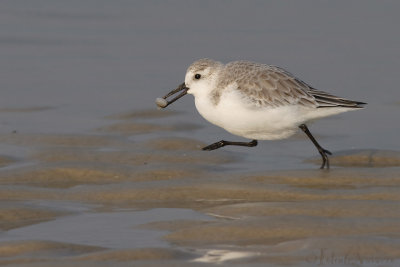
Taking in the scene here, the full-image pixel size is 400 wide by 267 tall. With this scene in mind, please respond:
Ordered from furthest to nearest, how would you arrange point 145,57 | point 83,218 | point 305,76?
point 145,57
point 305,76
point 83,218

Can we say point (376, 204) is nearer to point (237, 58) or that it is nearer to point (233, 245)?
point (233, 245)

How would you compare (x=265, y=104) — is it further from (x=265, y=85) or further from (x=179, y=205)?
(x=179, y=205)

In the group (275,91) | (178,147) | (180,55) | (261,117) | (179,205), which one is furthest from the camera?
(180,55)

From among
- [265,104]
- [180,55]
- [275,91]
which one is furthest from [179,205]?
[180,55]

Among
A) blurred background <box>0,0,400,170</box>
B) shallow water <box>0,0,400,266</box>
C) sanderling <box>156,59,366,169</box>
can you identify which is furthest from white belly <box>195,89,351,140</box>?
blurred background <box>0,0,400,170</box>

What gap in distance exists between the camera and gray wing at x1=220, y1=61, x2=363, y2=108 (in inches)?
364

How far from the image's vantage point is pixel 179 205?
7.92m

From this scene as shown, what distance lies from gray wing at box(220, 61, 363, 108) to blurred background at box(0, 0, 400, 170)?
723 mm

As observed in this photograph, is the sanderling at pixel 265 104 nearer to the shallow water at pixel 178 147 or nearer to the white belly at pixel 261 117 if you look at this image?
the white belly at pixel 261 117

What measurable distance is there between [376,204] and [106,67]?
642cm

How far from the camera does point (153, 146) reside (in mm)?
10109

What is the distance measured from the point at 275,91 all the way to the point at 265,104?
0.63 feet

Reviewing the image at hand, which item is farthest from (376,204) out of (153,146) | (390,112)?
(390,112)

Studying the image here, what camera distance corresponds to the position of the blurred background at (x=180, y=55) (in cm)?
1112
